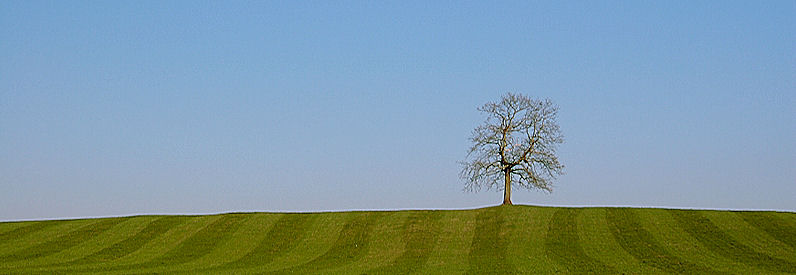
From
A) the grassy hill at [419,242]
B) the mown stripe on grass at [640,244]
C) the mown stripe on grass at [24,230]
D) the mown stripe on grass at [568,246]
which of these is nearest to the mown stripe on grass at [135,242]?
the grassy hill at [419,242]

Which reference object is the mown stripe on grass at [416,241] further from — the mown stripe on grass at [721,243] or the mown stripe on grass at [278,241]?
the mown stripe on grass at [721,243]

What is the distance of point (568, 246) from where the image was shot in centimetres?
4972

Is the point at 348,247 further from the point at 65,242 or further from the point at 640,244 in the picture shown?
the point at 65,242

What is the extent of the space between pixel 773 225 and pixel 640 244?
38.6ft

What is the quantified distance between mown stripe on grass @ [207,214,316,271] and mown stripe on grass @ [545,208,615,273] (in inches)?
628

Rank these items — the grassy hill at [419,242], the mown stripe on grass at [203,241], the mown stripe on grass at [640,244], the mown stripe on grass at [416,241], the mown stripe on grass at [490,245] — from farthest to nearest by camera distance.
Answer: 1. the mown stripe on grass at [203,241]
2. the grassy hill at [419,242]
3. the mown stripe on grass at [416,241]
4. the mown stripe on grass at [640,244]
5. the mown stripe on grass at [490,245]

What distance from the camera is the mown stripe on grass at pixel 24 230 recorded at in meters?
58.8

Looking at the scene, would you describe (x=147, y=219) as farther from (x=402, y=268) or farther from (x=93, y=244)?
(x=402, y=268)

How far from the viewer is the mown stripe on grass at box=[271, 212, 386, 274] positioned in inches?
1714

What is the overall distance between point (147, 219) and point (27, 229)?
852 centimetres

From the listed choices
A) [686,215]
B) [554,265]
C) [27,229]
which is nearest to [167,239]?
[27,229]

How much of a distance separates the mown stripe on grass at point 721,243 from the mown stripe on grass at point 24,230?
1796 inches

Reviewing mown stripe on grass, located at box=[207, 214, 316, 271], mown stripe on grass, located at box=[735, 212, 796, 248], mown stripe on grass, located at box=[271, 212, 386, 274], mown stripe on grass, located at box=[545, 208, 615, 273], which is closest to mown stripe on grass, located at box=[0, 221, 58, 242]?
mown stripe on grass, located at box=[207, 214, 316, 271]

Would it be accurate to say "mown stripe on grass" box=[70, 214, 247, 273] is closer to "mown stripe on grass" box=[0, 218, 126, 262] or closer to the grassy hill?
the grassy hill
